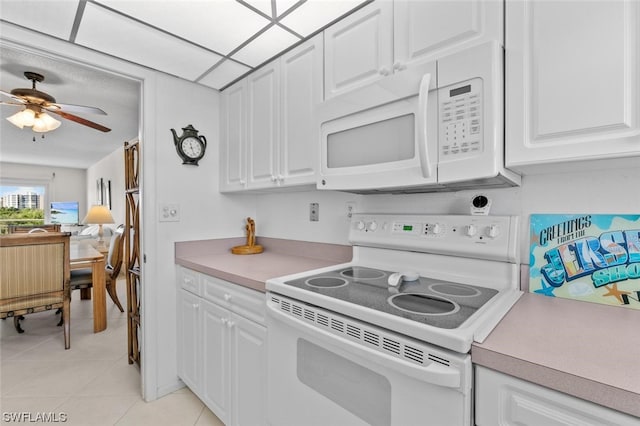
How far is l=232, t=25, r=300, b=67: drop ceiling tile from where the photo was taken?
61.4 inches

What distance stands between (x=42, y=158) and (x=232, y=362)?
7.28 meters

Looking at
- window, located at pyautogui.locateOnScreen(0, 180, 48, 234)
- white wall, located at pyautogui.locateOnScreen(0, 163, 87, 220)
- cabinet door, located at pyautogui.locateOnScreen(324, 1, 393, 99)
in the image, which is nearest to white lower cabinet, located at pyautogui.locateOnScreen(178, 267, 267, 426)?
cabinet door, located at pyautogui.locateOnScreen(324, 1, 393, 99)

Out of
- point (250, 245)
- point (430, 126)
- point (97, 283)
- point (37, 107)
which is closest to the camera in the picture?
point (430, 126)

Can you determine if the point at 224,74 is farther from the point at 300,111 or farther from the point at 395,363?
the point at 395,363

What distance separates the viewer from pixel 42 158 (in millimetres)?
6203

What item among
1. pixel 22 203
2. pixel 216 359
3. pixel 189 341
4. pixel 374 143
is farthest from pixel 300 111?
pixel 22 203

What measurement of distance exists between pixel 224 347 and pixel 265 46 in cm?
165

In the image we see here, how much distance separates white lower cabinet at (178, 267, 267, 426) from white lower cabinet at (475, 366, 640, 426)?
2.93 ft

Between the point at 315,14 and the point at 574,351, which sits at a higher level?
the point at 315,14

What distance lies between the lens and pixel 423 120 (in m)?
1.02

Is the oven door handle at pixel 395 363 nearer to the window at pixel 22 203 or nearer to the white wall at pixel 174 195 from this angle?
the white wall at pixel 174 195

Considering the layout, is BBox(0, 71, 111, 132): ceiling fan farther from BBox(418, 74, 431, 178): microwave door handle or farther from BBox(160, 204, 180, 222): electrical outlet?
BBox(418, 74, 431, 178): microwave door handle

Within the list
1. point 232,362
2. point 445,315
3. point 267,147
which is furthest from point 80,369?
point 445,315

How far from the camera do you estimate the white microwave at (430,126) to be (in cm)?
96
